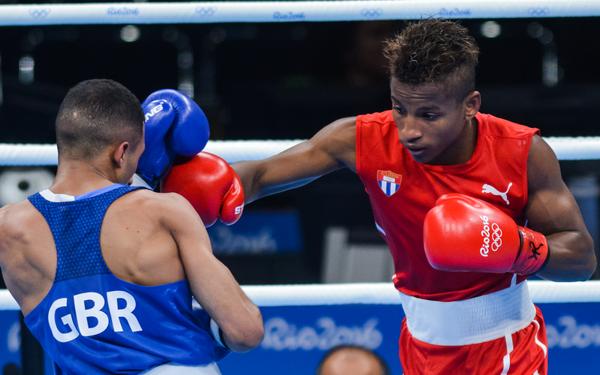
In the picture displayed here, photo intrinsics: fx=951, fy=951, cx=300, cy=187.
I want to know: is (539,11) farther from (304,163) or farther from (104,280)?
(104,280)

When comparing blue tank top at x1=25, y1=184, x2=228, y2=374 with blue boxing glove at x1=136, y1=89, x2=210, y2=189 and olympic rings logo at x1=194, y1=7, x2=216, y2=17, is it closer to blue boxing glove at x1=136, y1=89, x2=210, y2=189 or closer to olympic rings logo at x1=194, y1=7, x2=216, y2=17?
blue boxing glove at x1=136, y1=89, x2=210, y2=189

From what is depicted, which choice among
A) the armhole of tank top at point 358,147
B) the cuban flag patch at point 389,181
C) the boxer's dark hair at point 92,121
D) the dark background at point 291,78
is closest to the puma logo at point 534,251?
the cuban flag patch at point 389,181

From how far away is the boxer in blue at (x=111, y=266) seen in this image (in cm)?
186

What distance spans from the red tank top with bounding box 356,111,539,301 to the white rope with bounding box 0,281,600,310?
0.48ft

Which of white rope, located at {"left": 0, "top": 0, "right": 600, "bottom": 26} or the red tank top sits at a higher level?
white rope, located at {"left": 0, "top": 0, "right": 600, "bottom": 26}

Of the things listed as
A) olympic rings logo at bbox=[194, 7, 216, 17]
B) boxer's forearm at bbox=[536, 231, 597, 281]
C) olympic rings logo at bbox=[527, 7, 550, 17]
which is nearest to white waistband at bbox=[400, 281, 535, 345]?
boxer's forearm at bbox=[536, 231, 597, 281]

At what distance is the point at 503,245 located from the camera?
Answer: 1.99 meters

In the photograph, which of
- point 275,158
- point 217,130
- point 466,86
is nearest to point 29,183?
point 217,130

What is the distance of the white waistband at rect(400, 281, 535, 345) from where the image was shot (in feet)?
7.13

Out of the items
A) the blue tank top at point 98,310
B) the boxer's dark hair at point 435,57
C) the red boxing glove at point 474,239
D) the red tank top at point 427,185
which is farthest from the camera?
the red tank top at point 427,185

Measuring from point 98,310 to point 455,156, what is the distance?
90 cm

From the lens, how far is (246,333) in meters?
1.90

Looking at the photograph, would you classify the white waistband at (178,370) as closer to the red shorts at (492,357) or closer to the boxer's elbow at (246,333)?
the boxer's elbow at (246,333)

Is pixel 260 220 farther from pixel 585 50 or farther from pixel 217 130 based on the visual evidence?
pixel 585 50
